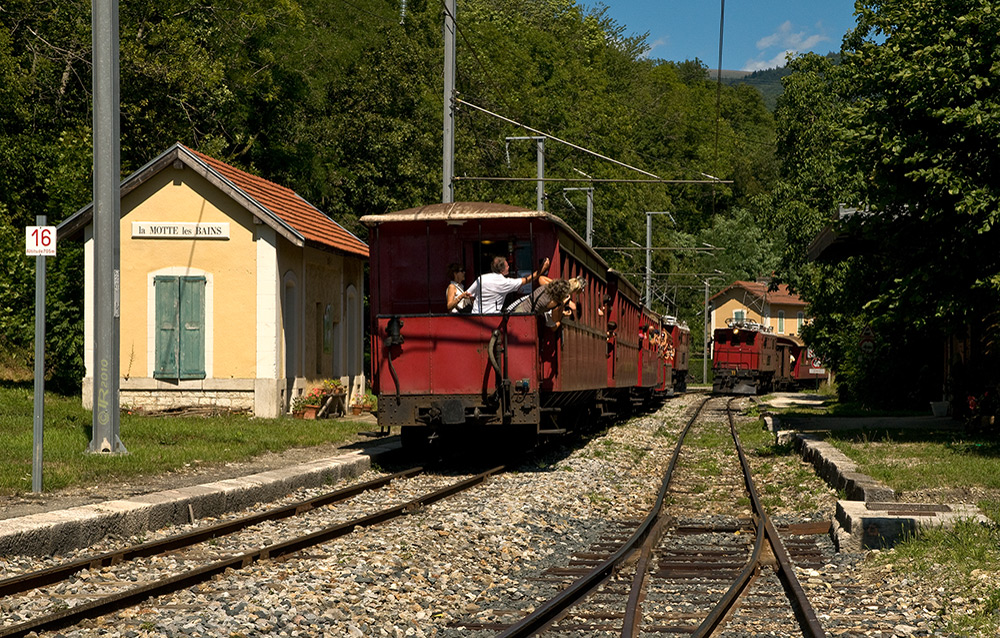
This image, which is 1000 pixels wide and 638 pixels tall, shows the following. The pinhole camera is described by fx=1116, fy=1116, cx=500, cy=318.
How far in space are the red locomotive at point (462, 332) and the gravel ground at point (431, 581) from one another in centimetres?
173

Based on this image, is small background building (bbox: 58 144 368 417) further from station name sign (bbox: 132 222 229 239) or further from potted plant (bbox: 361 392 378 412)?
potted plant (bbox: 361 392 378 412)

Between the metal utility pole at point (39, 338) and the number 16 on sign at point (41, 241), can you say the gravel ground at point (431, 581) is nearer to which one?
the metal utility pole at point (39, 338)

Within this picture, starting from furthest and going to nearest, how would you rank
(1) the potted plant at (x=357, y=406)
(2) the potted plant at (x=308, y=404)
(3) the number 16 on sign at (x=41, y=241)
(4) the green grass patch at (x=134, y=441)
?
(1) the potted plant at (x=357, y=406), (2) the potted plant at (x=308, y=404), (4) the green grass patch at (x=134, y=441), (3) the number 16 on sign at (x=41, y=241)

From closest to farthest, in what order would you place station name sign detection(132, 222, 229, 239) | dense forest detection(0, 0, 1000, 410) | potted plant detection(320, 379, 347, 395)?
dense forest detection(0, 0, 1000, 410), station name sign detection(132, 222, 229, 239), potted plant detection(320, 379, 347, 395)

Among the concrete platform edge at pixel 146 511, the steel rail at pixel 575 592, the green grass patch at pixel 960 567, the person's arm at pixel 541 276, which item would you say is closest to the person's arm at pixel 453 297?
the person's arm at pixel 541 276

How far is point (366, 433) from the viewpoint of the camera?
19.1 metres

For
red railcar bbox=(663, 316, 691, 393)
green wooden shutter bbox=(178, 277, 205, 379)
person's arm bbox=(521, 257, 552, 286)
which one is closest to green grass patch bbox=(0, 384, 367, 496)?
green wooden shutter bbox=(178, 277, 205, 379)

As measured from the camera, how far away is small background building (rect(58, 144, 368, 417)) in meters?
21.5

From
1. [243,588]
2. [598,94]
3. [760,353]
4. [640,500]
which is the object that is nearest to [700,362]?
[598,94]

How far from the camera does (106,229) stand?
13859 mm

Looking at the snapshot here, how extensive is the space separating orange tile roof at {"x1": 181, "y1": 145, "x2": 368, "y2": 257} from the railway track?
1223cm

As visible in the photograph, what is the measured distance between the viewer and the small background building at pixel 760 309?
9338 centimetres

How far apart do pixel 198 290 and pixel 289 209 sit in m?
3.24

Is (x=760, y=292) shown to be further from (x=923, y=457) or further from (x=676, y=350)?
(x=923, y=457)
